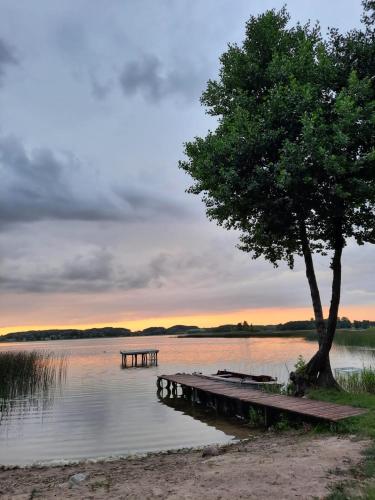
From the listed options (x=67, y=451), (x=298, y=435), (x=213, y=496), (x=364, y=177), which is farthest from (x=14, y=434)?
(x=364, y=177)

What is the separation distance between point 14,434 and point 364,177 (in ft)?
53.0

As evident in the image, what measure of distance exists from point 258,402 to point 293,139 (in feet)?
31.2

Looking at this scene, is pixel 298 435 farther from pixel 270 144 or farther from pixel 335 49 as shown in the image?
pixel 335 49

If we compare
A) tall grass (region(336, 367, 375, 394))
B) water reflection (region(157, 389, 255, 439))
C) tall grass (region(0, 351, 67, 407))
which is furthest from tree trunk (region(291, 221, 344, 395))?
tall grass (region(0, 351, 67, 407))

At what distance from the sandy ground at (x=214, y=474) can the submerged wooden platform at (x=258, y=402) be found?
1572 millimetres

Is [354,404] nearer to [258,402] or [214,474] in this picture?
[258,402]

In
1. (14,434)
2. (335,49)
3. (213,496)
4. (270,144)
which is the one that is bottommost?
(14,434)

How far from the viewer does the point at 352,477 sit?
7.57 meters

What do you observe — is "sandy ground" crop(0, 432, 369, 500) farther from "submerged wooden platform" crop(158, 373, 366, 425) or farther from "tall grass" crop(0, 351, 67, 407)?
"tall grass" crop(0, 351, 67, 407)

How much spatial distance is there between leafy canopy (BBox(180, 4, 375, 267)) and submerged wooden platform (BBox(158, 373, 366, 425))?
6064 mm

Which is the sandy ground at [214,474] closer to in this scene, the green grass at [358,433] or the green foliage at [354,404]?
the green grass at [358,433]

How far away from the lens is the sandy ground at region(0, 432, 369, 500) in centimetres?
734

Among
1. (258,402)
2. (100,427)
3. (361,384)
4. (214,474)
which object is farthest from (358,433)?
(100,427)

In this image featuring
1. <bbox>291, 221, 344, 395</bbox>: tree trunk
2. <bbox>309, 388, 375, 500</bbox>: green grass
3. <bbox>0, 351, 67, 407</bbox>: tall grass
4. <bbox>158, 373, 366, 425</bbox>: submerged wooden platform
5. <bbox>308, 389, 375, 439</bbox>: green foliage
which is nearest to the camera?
<bbox>309, 388, 375, 500</bbox>: green grass
